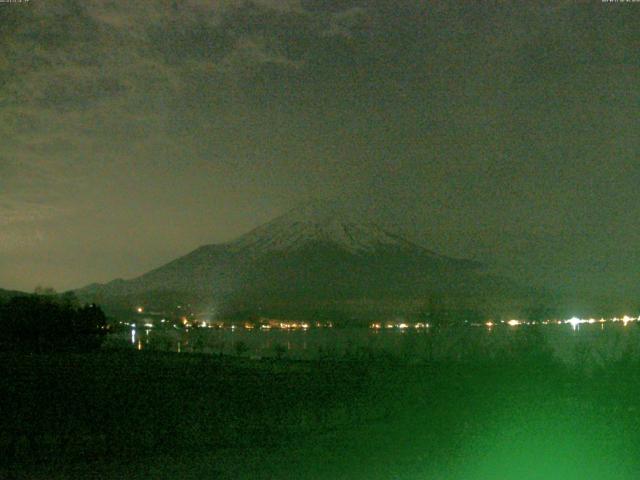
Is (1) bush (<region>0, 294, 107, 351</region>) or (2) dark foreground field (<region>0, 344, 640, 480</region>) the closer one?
(2) dark foreground field (<region>0, 344, 640, 480</region>)

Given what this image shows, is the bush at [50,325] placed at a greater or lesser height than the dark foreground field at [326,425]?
greater

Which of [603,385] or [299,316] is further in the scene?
[299,316]

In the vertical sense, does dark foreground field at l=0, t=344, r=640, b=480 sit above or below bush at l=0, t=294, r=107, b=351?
below

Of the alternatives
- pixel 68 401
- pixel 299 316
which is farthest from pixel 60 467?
pixel 299 316

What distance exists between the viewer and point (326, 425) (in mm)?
17031

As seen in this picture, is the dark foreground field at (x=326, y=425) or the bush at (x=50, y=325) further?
the bush at (x=50, y=325)

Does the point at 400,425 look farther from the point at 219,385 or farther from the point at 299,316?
the point at 299,316

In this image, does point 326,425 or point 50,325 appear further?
point 50,325

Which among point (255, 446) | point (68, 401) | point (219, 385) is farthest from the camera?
point (219, 385)

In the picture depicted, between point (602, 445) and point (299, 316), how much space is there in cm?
12705

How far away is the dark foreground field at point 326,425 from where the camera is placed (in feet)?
41.3

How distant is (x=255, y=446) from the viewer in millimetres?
14422

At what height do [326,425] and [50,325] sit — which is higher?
[50,325]

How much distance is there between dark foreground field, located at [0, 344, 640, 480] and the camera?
1259 centimetres
